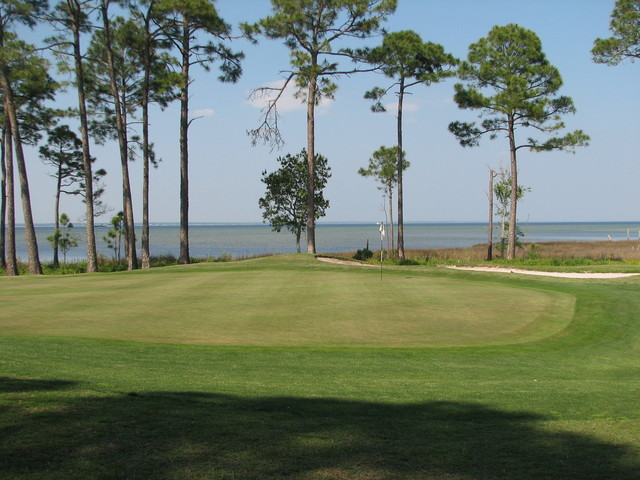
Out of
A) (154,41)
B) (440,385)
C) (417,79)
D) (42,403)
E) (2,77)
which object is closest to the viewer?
(42,403)

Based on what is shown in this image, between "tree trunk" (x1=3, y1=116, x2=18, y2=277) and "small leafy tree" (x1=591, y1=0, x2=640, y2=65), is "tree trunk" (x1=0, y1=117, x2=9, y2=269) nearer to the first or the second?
"tree trunk" (x1=3, y1=116, x2=18, y2=277)

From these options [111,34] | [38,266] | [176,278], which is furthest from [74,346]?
[111,34]

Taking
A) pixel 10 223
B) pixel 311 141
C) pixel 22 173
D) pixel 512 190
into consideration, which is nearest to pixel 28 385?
pixel 22 173

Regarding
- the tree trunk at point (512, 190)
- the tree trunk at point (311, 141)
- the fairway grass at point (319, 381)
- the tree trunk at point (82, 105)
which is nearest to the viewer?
the fairway grass at point (319, 381)

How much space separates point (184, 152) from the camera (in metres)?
32.8

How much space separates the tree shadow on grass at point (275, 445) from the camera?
3.63 metres

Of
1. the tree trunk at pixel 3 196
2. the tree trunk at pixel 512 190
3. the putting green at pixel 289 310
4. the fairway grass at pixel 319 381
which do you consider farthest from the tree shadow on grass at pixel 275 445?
the tree trunk at pixel 3 196

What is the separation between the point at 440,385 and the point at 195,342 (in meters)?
4.54

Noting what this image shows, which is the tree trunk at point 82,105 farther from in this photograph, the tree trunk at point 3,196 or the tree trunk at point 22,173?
the tree trunk at point 3,196

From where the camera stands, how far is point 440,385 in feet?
24.2

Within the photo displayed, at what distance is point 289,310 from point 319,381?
17.3 feet

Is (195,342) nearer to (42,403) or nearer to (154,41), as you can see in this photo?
(42,403)

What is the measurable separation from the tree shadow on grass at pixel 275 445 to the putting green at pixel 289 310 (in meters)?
4.75

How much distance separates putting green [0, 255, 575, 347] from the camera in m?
10.5
